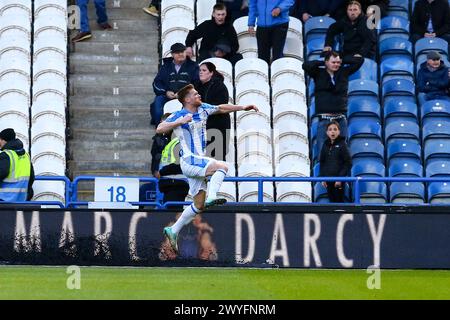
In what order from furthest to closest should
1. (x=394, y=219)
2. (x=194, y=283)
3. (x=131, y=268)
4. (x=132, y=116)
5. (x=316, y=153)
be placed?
(x=132, y=116) < (x=316, y=153) < (x=394, y=219) < (x=131, y=268) < (x=194, y=283)

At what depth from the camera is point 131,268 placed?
19.2 metres

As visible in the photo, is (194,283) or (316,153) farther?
(316,153)

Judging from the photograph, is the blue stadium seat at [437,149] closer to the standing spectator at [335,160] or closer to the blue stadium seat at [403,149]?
the blue stadium seat at [403,149]

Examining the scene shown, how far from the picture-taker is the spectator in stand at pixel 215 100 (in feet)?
71.9

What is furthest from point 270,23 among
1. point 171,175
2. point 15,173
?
point 15,173

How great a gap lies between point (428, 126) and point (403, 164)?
34.9 inches

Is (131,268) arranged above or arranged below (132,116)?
below

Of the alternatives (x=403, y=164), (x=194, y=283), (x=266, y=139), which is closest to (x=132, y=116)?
(x=266, y=139)

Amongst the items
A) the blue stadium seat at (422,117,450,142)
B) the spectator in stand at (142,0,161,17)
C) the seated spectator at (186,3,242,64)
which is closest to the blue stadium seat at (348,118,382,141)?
the blue stadium seat at (422,117,450,142)

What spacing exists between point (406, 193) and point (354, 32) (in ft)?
9.58

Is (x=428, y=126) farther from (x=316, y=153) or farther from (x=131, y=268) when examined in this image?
(x=131, y=268)

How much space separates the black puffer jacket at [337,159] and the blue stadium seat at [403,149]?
1.53 meters

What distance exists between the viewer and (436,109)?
2411cm

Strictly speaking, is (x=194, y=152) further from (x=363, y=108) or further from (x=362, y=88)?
(x=362, y=88)
